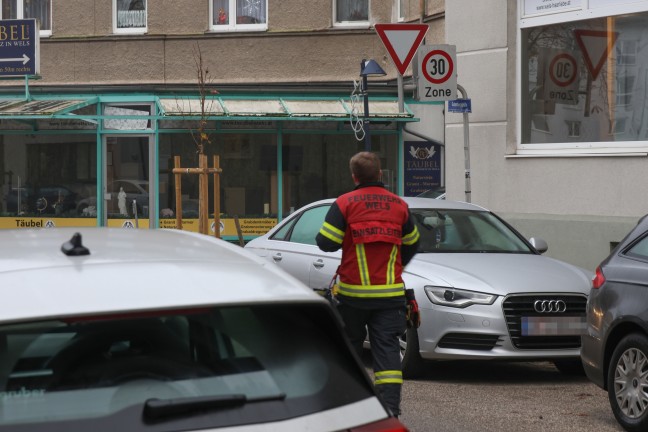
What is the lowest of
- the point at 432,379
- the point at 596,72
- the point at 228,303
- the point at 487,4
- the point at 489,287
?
the point at 432,379

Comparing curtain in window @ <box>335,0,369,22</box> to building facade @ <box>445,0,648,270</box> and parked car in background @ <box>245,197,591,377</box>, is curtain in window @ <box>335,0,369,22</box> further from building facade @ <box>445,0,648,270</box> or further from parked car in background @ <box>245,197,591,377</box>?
parked car in background @ <box>245,197,591,377</box>

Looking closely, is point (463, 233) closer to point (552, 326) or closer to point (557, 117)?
point (552, 326)

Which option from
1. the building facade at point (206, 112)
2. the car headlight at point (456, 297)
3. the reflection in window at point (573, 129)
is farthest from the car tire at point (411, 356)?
the building facade at point (206, 112)

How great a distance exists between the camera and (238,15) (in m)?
24.1

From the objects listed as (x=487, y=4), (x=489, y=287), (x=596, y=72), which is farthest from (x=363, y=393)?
(x=487, y=4)

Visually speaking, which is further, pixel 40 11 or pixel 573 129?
pixel 40 11

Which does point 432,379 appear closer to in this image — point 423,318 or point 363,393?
point 423,318

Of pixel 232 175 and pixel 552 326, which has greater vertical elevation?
pixel 232 175

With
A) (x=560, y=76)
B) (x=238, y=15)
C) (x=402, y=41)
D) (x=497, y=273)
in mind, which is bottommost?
(x=497, y=273)

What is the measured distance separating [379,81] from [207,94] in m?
3.48

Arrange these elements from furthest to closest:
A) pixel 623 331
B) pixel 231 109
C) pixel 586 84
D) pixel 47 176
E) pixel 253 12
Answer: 1. pixel 253 12
2. pixel 47 176
3. pixel 231 109
4. pixel 586 84
5. pixel 623 331

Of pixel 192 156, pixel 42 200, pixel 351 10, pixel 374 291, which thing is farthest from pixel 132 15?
pixel 374 291

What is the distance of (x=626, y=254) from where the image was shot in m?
7.68

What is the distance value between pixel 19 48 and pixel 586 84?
1216 centimetres
